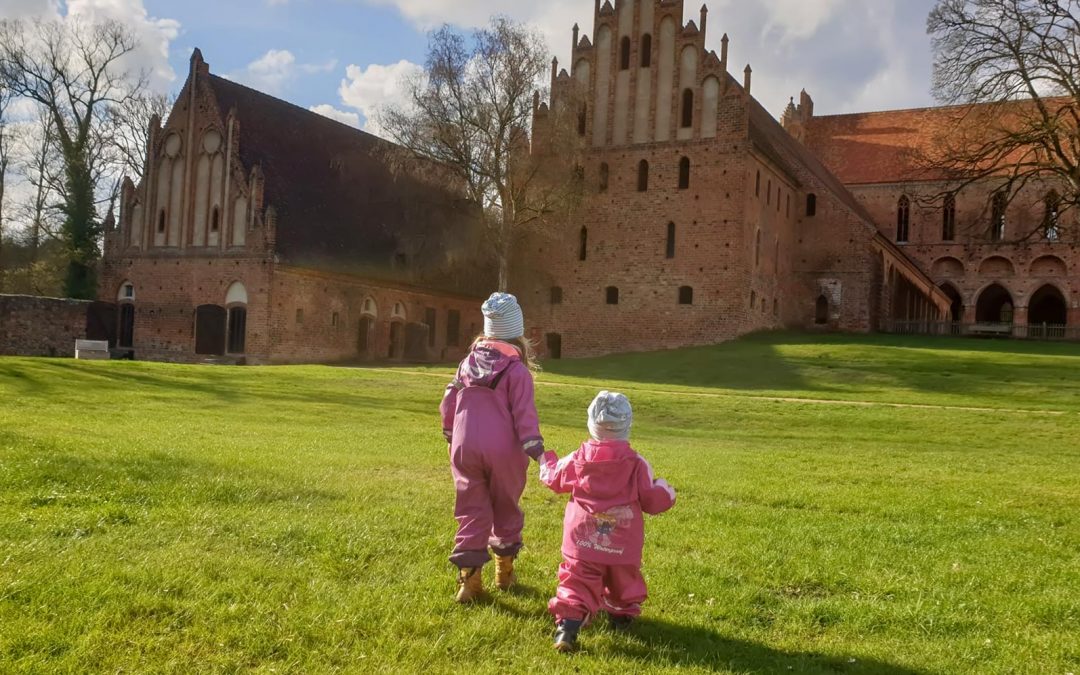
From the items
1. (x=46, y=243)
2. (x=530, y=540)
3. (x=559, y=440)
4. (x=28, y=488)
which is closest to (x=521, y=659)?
(x=530, y=540)

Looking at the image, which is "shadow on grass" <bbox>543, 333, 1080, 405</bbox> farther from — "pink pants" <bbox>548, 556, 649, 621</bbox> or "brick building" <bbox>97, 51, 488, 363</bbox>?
"pink pants" <bbox>548, 556, 649, 621</bbox>

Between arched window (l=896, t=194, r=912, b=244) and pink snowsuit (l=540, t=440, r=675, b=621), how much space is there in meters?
52.0

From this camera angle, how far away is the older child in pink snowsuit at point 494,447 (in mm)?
5223

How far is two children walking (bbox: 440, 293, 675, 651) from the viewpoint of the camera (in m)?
4.80

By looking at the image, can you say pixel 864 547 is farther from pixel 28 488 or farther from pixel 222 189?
pixel 222 189

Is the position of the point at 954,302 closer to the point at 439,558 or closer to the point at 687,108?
the point at 687,108

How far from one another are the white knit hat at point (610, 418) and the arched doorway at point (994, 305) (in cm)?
5362

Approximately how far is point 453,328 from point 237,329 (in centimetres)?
1026

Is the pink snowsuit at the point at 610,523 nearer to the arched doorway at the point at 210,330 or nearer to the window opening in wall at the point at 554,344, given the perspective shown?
the arched doorway at the point at 210,330

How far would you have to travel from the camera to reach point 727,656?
14.5 ft

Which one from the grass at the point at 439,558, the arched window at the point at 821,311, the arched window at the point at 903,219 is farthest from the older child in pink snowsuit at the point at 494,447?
the arched window at the point at 903,219

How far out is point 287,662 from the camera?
400 cm

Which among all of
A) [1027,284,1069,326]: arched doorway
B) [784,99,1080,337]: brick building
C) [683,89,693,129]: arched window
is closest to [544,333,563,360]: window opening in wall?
[683,89,693,129]: arched window

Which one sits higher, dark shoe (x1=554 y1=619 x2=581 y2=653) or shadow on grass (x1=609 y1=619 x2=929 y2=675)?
dark shoe (x1=554 y1=619 x2=581 y2=653)
